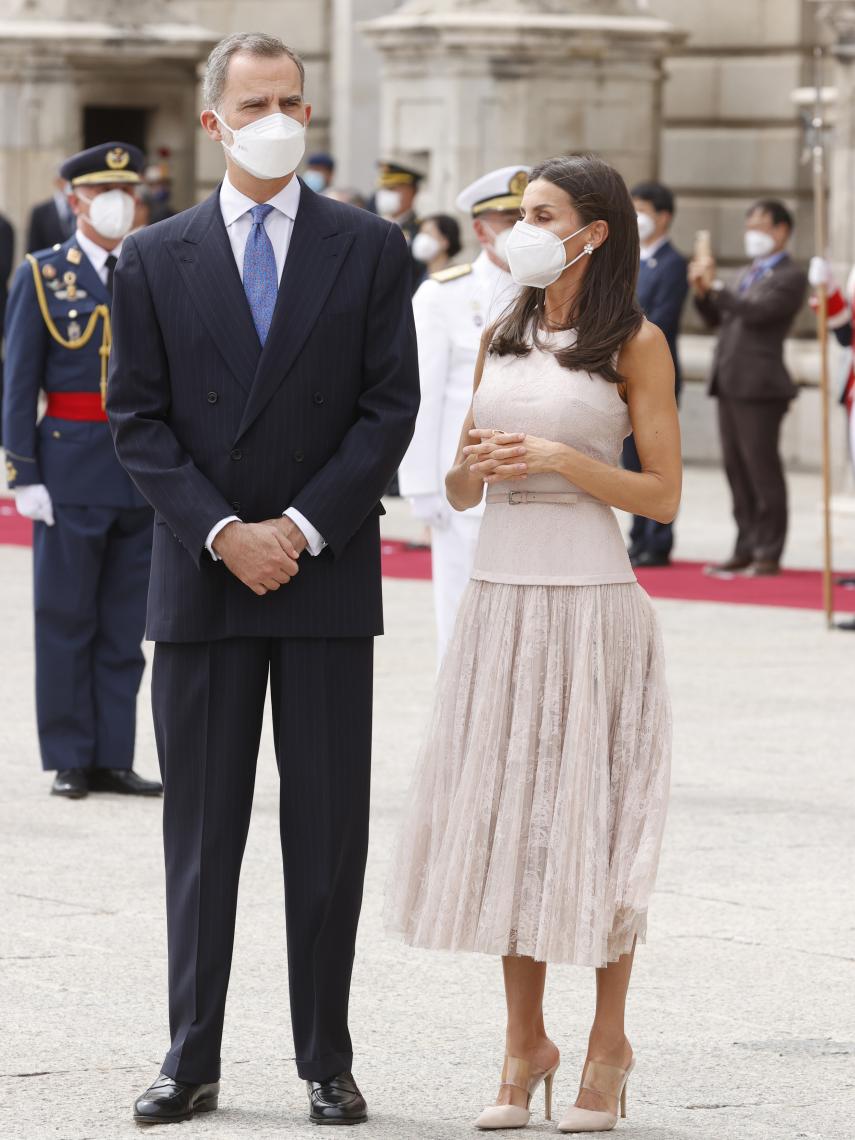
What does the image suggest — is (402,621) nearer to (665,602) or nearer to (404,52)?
(665,602)

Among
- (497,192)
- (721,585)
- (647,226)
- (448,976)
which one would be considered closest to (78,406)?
(497,192)

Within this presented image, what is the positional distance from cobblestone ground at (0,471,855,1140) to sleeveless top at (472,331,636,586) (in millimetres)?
998

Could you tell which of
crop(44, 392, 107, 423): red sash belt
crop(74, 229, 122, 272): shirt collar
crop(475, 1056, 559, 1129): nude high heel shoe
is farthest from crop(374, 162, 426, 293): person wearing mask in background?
crop(475, 1056, 559, 1129): nude high heel shoe

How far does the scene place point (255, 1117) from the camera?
190 inches

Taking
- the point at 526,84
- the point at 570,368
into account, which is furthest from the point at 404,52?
the point at 570,368

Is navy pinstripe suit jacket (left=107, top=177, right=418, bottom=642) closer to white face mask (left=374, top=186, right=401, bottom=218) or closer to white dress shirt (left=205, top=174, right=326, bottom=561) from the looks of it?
white dress shirt (left=205, top=174, right=326, bottom=561)

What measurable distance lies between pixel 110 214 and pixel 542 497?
11.2ft

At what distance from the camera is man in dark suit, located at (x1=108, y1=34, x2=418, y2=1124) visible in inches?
189

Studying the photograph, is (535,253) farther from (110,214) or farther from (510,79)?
(510,79)

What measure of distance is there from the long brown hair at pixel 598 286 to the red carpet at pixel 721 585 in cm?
719

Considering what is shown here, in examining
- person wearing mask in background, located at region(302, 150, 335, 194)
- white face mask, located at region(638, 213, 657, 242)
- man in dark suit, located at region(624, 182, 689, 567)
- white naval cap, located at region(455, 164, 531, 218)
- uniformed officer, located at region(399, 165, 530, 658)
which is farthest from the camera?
person wearing mask in background, located at region(302, 150, 335, 194)

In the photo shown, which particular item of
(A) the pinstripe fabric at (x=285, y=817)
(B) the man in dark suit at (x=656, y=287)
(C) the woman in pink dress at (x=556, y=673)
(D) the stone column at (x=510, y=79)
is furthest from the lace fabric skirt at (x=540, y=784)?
(D) the stone column at (x=510, y=79)

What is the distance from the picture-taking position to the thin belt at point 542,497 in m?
4.93

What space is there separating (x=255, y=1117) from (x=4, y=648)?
597 centimetres
